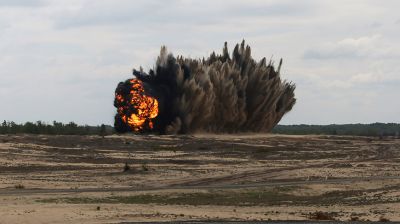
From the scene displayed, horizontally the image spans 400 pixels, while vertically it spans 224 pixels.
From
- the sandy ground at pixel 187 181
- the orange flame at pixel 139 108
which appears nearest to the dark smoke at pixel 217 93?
the orange flame at pixel 139 108

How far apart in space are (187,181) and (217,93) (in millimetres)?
55813

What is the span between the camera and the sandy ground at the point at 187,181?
3002 centimetres

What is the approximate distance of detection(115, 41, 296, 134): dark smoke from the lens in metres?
96.1

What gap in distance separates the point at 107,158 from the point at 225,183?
19.8 meters

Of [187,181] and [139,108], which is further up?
[139,108]

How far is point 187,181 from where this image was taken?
46062 mm

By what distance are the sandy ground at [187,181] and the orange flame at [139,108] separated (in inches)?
355

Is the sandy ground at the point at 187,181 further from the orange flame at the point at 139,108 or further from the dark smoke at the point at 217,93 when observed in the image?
the dark smoke at the point at 217,93

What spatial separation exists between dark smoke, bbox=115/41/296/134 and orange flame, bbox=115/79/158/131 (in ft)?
2.73

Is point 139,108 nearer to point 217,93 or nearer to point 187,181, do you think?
point 217,93

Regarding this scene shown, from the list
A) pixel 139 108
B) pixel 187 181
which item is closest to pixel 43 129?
pixel 139 108

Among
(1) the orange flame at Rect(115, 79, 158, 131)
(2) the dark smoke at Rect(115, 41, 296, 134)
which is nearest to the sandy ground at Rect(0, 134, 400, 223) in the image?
(1) the orange flame at Rect(115, 79, 158, 131)

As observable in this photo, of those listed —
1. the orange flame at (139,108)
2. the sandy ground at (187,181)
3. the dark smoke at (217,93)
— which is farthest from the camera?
the dark smoke at (217,93)

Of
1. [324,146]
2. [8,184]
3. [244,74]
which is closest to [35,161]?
[8,184]
